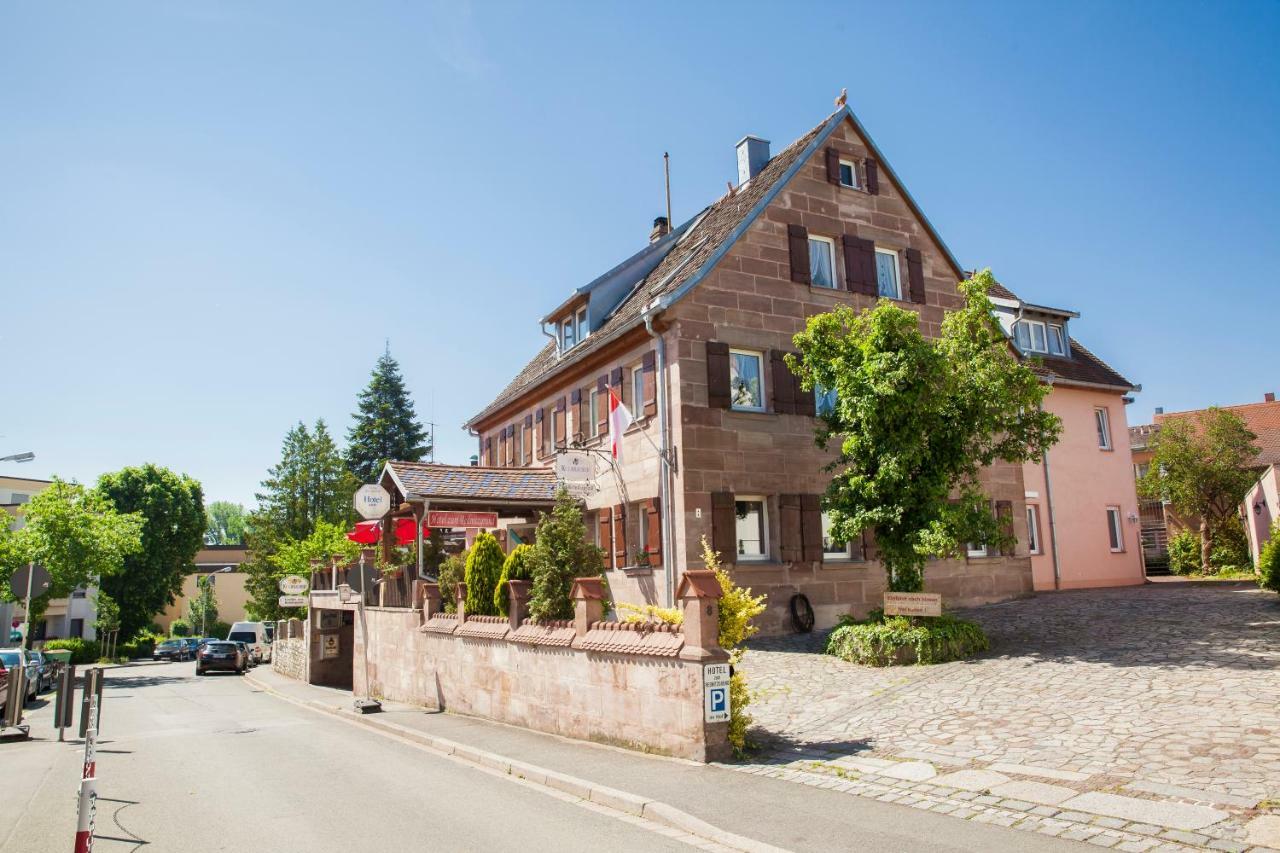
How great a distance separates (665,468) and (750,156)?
10.2 metres

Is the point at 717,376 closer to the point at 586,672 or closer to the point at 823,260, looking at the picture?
the point at 823,260

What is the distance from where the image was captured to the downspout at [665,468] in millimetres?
19047

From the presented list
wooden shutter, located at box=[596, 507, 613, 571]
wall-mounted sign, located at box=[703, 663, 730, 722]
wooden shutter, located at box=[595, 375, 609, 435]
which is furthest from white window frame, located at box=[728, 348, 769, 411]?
wall-mounted sign, located at box=[703, 663, 730, 722]

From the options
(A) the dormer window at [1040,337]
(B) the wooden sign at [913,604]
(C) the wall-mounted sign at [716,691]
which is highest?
(A) the dormer window at [1040,337]

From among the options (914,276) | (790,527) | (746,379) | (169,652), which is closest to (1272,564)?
(790,527)

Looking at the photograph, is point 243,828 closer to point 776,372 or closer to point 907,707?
point 907,707

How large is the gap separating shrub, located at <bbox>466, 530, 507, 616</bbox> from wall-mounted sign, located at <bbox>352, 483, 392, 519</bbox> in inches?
238

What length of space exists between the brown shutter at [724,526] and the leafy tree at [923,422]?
319cm

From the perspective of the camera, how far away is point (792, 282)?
70.1 ft

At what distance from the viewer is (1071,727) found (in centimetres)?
950

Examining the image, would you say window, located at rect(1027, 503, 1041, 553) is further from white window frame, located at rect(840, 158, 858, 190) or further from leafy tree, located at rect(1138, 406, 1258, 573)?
→ white window frame, located at rect(840, 158, 858, 190)

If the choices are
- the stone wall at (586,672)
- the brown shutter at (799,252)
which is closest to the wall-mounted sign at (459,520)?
the stone wall at (586,672)

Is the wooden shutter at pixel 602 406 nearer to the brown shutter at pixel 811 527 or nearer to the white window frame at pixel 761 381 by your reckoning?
the white window frame at pixel 761 381

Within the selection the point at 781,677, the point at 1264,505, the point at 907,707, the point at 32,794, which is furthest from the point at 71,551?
the point at 1264,505
